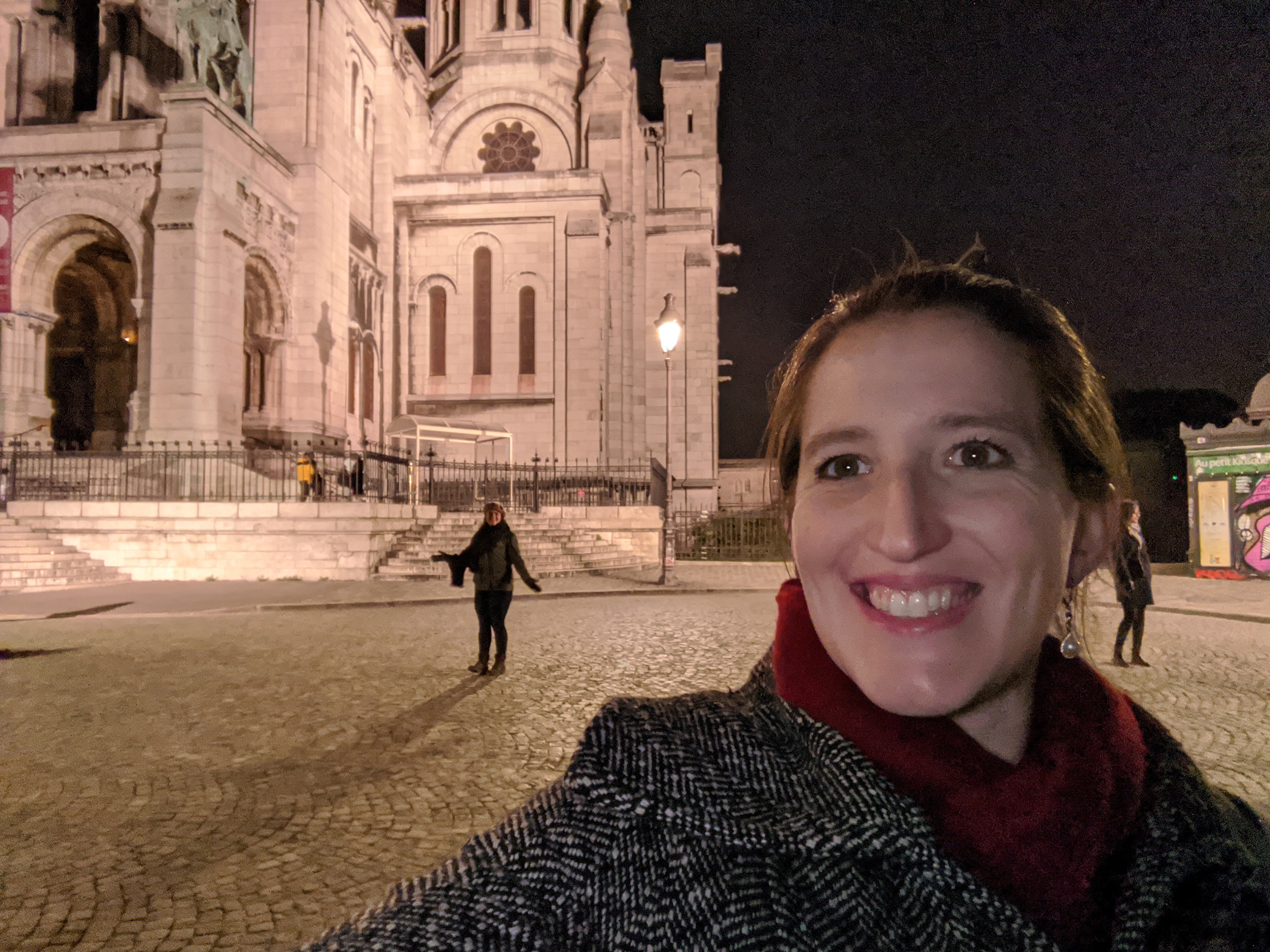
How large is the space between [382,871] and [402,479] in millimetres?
20417

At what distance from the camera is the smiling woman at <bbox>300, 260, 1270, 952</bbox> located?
31.8 inches

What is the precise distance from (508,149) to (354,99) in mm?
7934

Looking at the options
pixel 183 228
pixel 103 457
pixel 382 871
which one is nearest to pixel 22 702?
pixel 382 871

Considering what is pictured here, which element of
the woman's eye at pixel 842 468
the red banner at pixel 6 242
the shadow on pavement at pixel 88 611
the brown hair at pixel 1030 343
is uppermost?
the red banner at pixel 6 242

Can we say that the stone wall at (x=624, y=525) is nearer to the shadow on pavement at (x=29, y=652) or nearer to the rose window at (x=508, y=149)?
the shadow on pavement at (x=29, y=652)

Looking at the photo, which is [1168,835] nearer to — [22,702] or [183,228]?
[22,702]

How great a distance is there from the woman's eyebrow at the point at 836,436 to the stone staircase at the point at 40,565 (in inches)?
617

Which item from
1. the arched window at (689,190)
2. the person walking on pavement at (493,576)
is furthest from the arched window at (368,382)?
the person walking on pavement at (493,576)

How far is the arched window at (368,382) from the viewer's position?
1021 inches

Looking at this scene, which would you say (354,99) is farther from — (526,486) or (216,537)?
(216,537)

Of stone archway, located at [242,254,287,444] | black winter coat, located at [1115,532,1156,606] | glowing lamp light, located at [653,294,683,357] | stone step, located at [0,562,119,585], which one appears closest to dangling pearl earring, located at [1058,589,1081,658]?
black winter coat, located at [1115,532,1156,606]

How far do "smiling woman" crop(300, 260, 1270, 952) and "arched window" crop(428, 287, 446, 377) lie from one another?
28.6 m

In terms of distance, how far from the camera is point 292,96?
74.2 feet

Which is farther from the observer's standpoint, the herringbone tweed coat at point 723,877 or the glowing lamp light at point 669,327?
the glowing lamp light at point 669,327
